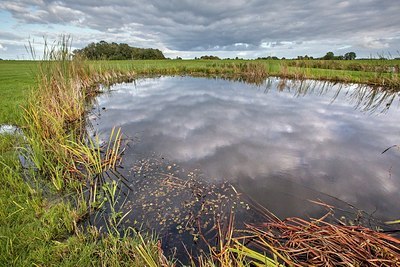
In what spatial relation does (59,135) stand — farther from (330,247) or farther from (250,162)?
(330,247)

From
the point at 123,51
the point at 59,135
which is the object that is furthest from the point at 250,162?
the point at 123,51

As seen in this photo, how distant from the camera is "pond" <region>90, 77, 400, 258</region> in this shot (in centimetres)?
416

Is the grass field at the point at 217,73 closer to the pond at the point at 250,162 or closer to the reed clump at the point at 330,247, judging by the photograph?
the pond at the point at 250,162

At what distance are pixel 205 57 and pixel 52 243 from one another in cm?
6342

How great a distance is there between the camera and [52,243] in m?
3.14

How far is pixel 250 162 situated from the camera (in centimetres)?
596

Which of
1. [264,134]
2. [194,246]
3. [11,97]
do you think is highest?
[11,97]

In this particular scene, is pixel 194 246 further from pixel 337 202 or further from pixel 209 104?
pixel 209 104

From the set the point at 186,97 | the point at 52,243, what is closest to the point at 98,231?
the point at 52,243

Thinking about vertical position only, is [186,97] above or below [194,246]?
above

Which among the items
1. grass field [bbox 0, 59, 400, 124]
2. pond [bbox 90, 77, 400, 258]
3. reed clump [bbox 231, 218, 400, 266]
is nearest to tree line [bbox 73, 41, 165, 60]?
grass field [bbox 0, 59, 400, 124]

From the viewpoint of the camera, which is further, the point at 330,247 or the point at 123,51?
the point at 123,51

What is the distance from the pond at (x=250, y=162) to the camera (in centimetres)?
416

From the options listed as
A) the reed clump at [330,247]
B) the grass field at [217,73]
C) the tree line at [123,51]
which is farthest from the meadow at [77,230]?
the tree line at [123,51]
